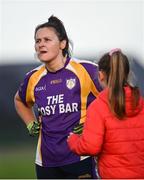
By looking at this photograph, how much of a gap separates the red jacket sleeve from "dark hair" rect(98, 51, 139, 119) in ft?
0.38

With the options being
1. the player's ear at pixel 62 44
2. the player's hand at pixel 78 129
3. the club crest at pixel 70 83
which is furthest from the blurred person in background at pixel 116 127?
the player's ear at pixel 62 44

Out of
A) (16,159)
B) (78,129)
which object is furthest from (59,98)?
(16,159)

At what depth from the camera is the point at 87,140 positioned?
4434 millimetres

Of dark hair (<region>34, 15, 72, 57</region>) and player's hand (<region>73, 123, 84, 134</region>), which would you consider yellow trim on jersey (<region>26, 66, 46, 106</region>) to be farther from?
player's hand (<region>73, 123, 84, 134</region>)

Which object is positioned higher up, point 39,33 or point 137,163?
point 39,33

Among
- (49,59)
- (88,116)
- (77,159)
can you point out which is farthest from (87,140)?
(49,59)

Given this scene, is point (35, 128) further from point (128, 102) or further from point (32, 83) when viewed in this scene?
point (128, 102)

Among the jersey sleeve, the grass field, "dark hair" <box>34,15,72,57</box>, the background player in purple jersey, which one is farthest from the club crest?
the grass field

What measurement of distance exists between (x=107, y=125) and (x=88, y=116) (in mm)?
142

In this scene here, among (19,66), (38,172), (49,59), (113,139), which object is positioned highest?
(49,59)

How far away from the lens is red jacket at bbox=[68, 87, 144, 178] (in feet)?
14.5

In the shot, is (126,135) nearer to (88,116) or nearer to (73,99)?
(88,116)

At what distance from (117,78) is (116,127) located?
1.10 ft

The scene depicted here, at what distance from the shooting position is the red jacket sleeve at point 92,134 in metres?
4.40
